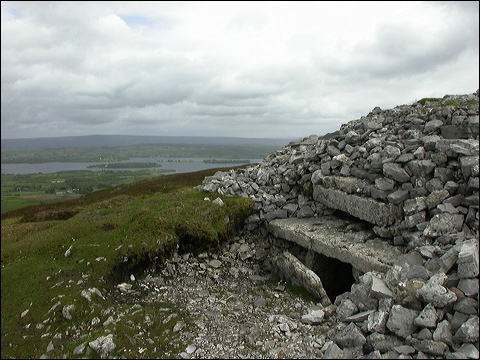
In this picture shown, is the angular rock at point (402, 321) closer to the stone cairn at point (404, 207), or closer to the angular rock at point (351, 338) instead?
the stone cairn at point (404, 207)

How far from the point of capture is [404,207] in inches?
522

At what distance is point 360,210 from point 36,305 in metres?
14.5

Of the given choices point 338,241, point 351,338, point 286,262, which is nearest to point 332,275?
point 338,241

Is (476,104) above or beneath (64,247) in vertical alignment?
above

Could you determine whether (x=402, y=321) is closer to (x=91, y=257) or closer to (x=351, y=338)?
(x=351, y=338)

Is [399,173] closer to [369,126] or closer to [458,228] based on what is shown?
[458,228]

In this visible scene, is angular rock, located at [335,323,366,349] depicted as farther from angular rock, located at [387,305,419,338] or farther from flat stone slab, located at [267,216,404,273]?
flat stone slab, located at [267,216,404,273]

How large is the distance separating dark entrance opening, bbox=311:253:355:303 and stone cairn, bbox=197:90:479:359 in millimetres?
2700

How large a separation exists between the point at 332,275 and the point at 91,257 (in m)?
12.5

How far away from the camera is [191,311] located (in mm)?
11953

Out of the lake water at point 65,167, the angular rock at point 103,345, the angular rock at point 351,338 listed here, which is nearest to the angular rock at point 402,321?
the angular rock at point 351,338

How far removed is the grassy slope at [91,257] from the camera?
10211mm

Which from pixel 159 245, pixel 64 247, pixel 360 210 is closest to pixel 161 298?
pixel 159 245

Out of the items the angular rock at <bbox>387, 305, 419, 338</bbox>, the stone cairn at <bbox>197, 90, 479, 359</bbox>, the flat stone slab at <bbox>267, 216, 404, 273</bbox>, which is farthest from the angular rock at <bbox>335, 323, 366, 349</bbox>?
the flat stone slab at <bbox>267, 216, 404, 273</bbox>
